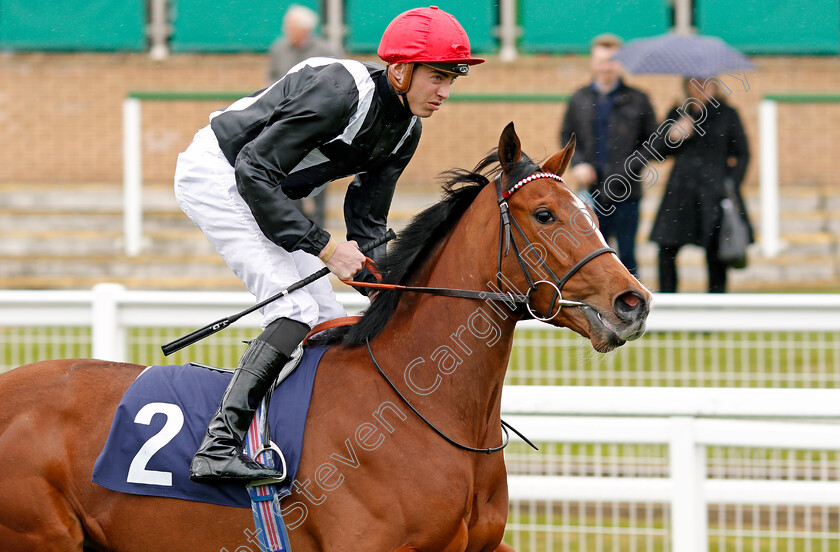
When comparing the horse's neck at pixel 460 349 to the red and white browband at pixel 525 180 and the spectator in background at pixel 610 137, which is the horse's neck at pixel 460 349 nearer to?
the red and white browband at pixel 525 180

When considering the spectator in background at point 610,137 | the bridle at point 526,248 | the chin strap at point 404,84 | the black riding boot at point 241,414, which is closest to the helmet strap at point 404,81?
the chin strap at point 404,84

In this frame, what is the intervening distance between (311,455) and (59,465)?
726 millimetres

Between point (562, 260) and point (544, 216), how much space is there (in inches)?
5.0

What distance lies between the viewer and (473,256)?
3.11 meters

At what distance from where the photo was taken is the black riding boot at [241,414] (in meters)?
3.01

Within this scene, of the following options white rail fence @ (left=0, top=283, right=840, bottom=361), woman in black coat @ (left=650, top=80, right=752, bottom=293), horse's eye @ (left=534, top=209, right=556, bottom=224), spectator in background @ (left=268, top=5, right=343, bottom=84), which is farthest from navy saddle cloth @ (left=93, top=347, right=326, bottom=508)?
spectator in background @ (left=268, top=5, right=343, bottom=84)

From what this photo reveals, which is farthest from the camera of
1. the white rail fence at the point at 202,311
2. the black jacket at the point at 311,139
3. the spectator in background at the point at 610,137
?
the spectator in background at the point at 610,137

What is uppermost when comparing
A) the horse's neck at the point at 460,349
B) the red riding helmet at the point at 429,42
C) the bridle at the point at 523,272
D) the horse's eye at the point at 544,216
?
the red riding helmet at the point at 429,42

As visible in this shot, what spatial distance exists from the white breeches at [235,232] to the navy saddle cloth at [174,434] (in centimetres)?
17

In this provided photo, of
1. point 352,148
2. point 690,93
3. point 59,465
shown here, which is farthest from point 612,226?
point 59,465

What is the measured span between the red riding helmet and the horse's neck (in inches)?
17.7

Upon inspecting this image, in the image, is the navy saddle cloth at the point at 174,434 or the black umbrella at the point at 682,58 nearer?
the navy saddle cloth at the point at 174,434

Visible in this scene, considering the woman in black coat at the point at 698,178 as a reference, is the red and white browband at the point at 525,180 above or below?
below

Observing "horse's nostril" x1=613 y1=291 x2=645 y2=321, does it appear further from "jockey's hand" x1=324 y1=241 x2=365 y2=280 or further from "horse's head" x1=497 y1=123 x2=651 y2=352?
"jockey's hand" x1=324 y1=241 x2=365 y2=280
